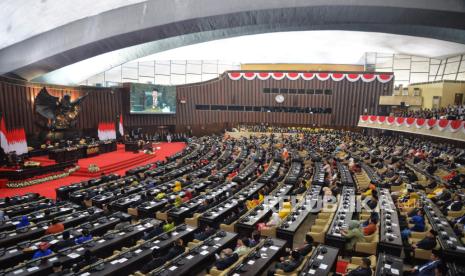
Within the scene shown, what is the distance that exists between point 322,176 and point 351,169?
2649 millimetres

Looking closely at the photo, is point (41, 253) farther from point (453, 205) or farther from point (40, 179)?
point (453, 205)

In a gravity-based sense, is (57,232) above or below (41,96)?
below

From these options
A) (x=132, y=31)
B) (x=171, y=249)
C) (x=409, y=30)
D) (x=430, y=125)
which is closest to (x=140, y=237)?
(x=171, y=249)


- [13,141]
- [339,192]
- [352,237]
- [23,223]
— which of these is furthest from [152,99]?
[352,237]

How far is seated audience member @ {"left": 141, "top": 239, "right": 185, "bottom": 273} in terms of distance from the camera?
628cm

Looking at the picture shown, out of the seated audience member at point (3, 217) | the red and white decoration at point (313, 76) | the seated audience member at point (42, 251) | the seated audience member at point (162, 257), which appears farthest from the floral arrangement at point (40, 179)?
the red and white decoration at point (313, 76)

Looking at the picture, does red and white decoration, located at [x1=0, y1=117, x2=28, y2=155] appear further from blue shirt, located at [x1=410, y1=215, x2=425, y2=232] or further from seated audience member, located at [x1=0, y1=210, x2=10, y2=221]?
blue shirt, located at [x1=410, y1=215, x2=425, y2=232]

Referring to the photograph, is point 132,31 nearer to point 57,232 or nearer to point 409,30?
point 57,232

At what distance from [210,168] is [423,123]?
1423 cm

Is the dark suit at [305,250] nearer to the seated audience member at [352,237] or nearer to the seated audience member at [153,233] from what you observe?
the seated audience member at [352,237]

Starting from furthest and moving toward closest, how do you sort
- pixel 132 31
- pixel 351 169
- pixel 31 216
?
pixel 351 169 → pixel 31 216 → pixel 132 31

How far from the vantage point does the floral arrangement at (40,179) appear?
47.7ft

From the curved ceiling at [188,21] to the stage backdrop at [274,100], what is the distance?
20.7 meters

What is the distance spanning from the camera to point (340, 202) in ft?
34.4
